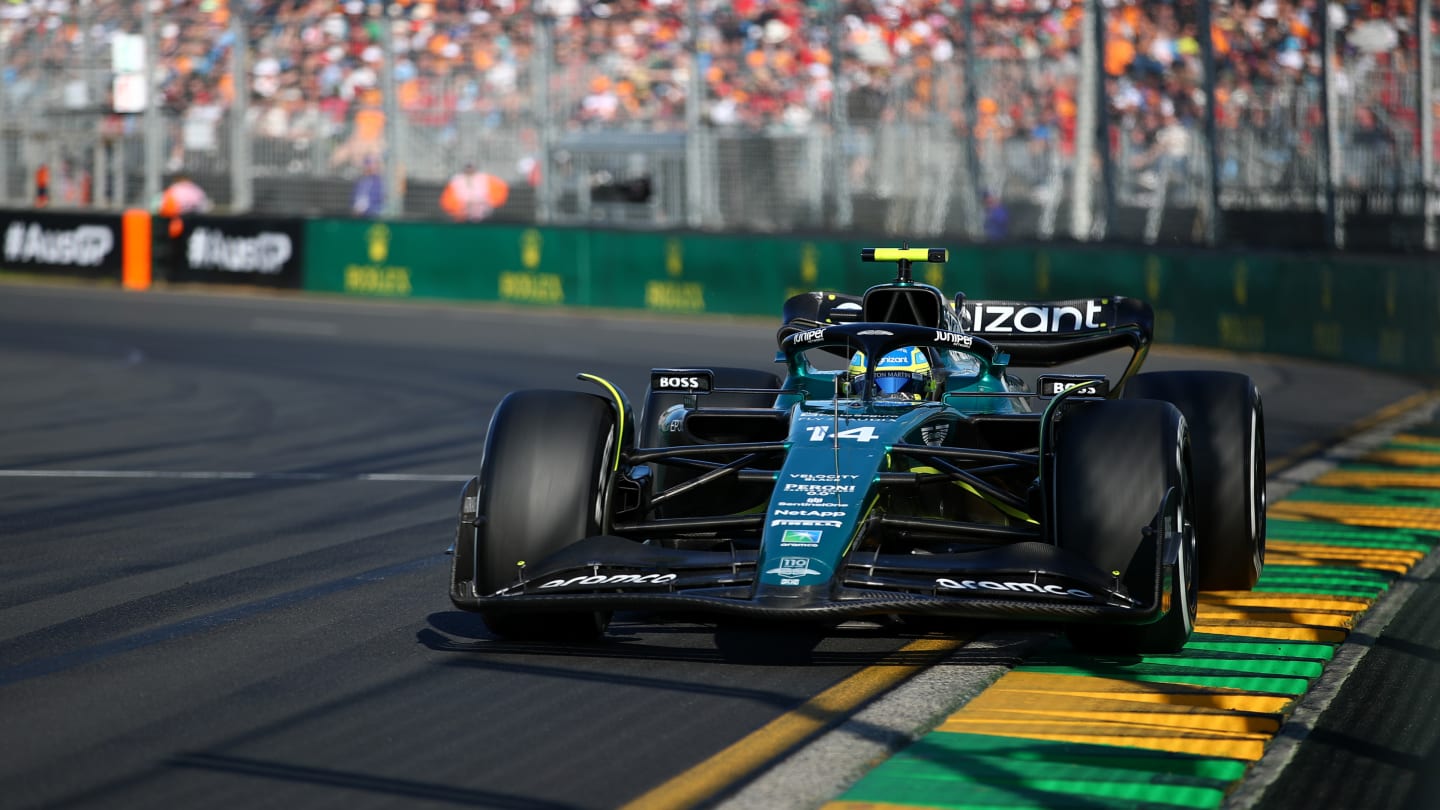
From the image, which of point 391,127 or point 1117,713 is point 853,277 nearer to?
point 391,127

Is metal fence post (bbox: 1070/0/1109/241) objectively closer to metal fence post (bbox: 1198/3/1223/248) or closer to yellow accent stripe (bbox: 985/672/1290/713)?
metal fence post (bbox: 1198/3/1223/248)

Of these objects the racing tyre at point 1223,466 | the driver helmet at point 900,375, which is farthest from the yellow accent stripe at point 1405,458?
the driver helmet at point 900,375

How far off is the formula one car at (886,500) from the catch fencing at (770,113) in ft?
42.4

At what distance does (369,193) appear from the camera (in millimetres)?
29766

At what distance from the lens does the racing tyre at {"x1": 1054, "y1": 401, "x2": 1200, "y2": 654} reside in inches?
255

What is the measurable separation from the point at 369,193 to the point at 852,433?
23.7m

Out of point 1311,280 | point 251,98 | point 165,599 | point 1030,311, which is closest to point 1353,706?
point 1030,311

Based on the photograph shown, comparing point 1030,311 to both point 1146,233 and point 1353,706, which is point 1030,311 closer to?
point 1353,706

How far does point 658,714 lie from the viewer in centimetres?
597

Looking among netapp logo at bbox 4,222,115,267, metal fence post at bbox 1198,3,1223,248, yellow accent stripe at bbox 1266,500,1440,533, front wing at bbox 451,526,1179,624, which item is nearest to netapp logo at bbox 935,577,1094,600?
front wing at bbox 451,526,1179,624

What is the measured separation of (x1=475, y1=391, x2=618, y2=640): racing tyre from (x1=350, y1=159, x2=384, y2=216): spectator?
2313 cm

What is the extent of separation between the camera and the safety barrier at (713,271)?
20.0 meters

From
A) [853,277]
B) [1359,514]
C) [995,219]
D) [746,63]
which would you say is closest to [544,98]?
[746,63]

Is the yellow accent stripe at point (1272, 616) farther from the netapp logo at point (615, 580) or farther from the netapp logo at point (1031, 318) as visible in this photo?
the netapp logo at point (615, 580)
